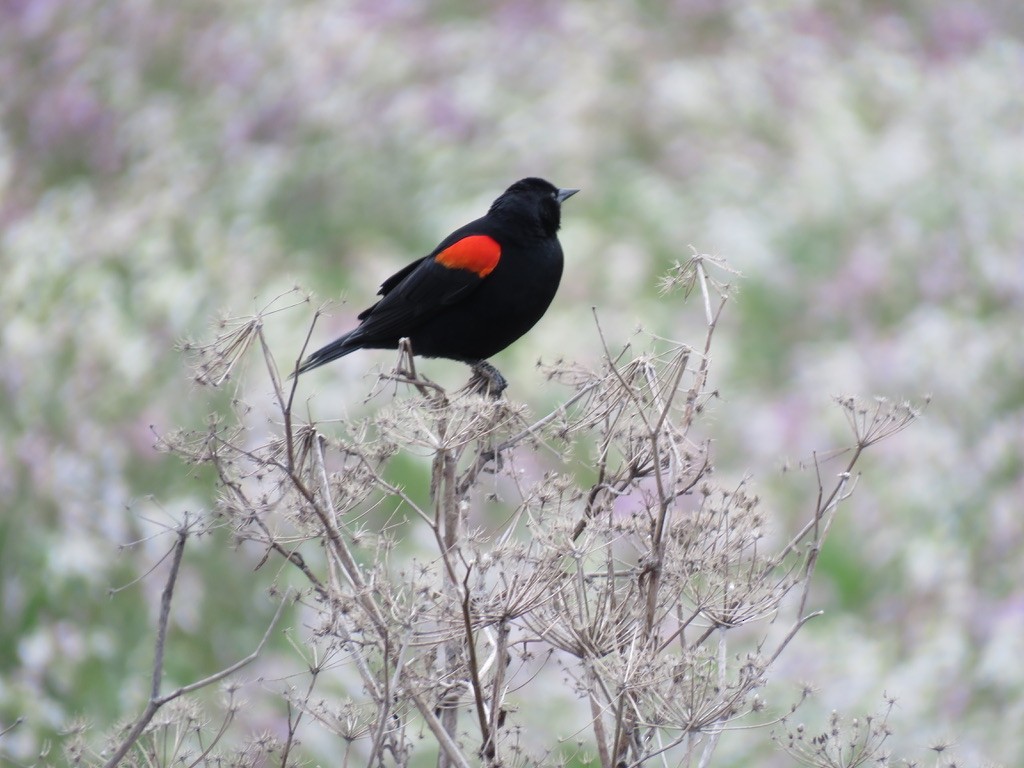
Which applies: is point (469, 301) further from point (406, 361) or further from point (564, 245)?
point (564, 245)

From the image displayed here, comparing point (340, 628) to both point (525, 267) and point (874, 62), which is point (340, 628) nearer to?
point (525, 267)

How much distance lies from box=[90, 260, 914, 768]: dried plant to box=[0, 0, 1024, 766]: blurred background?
2820 millimetres

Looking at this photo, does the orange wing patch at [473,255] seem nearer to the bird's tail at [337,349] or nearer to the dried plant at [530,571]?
the bird's tail at [337,349]

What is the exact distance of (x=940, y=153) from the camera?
895cm

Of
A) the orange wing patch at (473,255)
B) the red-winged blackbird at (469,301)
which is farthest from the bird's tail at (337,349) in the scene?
the orange wing patch at (473,255)

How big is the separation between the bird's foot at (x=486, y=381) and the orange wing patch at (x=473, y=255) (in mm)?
301

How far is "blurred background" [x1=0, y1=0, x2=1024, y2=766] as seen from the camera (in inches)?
225

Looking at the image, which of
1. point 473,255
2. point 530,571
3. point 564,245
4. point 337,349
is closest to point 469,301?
point 473,255

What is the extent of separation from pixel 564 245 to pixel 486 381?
4.62 m

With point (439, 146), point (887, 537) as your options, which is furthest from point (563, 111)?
point (887, 537)

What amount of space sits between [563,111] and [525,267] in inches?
215

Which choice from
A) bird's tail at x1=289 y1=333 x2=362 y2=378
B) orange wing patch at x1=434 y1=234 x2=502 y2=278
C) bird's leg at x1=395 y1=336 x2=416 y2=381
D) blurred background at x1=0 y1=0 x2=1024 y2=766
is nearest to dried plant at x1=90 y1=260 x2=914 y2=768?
bird's leg at x1=395 y1=336 x2=416 y2=381

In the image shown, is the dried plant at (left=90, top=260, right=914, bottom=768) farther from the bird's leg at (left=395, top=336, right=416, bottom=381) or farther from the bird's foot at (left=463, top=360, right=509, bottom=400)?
the bird's foot at (left=463, top=360, right=509, bottom=400)

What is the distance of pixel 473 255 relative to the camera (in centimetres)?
410
